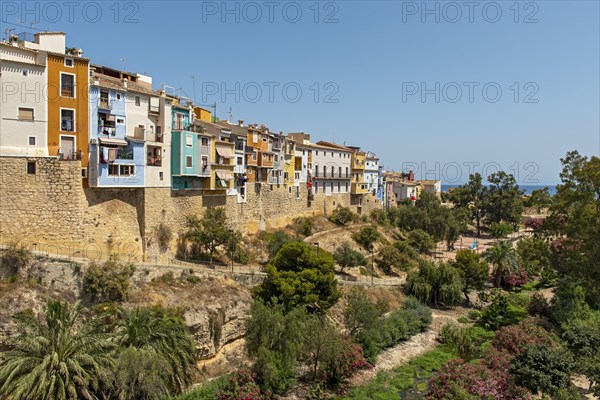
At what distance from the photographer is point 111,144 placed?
33.7m

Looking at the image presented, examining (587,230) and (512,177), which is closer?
(587,230)

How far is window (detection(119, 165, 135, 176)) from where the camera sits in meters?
34.4

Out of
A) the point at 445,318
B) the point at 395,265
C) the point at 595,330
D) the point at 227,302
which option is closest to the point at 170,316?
the point at 227,302

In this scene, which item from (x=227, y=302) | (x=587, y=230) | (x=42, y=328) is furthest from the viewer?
(x=587, y=230)

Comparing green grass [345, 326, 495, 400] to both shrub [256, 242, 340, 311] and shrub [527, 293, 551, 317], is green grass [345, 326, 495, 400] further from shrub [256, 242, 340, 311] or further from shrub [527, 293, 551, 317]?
shrub [527, 293, 551, 317]

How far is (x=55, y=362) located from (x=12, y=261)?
1137 cm

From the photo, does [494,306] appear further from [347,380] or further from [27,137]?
[27,137]

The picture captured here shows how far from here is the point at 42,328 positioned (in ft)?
69.8

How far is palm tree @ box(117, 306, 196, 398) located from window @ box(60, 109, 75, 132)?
48.4ft

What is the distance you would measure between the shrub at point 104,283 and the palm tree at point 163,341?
3699mm

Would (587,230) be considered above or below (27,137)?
below

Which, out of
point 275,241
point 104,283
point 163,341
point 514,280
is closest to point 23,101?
point 104,283

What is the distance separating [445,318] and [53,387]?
32832 mm

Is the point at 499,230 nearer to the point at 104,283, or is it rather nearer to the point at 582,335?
the point at 582,335
